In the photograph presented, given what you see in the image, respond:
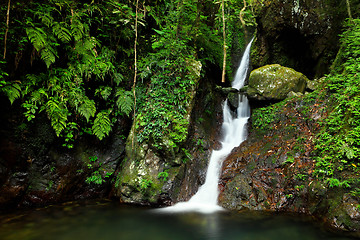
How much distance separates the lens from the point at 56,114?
495 cm

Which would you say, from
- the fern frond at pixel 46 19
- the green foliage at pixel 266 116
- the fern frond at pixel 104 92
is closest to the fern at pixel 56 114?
the fern frond at pixel 104 92

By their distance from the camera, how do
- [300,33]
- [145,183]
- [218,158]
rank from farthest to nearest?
[300,33], [218,158], [145,183]

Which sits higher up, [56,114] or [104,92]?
[104,92]

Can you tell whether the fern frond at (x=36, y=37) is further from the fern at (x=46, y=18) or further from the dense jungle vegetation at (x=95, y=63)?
the fern at (x=46, y=18)

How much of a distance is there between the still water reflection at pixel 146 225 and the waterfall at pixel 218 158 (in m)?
0.51

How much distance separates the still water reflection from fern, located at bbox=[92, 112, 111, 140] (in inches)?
77.8

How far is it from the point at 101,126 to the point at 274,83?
647 cm

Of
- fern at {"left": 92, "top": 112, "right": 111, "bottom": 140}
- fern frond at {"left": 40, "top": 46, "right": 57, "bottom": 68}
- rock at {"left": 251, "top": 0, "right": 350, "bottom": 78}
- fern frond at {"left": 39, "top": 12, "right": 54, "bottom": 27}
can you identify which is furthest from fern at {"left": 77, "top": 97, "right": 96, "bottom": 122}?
rock at {"left": 251, "top": 0, "right": 350, "bottom": 78}

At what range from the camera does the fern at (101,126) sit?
5.59 meters

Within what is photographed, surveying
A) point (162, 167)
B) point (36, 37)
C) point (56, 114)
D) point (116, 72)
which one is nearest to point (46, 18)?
point (36, 37)

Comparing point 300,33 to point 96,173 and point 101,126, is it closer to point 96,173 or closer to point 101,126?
point 101,126

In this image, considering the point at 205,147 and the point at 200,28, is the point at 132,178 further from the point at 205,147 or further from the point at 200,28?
the point at 200,28

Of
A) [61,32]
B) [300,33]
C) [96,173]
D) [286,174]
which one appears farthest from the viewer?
[300,33]

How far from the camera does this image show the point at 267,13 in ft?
31.6
